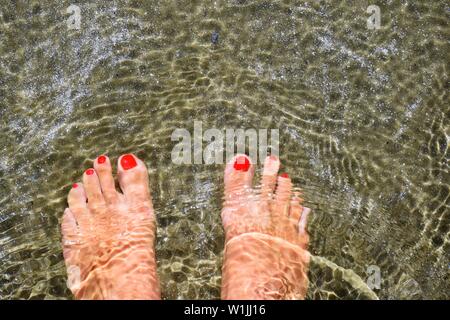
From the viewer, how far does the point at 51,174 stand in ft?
14.2

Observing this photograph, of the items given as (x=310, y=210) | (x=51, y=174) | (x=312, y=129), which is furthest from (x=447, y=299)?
(x=51, y=174)

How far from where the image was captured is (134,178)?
4410 millimetres

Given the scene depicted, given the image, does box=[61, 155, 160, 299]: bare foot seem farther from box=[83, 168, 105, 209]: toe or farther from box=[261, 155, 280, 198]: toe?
box=[261, 155, 280, 198]: toe

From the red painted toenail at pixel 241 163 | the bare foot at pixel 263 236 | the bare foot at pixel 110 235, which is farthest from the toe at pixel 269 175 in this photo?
the bare foot at pixel 110 235

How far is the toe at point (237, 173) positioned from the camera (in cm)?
440

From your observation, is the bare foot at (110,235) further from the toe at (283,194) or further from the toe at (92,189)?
the toe at (283,194)

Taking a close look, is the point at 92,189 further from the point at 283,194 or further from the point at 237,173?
the point at 283,194

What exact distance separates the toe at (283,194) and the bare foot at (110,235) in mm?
753

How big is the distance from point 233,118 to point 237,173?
0.32m

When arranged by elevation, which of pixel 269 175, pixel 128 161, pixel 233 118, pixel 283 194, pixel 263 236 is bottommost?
pixel 263 236

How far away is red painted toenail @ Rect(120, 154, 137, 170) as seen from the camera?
4.38 meters

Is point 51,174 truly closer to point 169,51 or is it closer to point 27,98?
point 27,98

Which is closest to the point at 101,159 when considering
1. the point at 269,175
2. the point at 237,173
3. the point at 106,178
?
the point at 106,178
